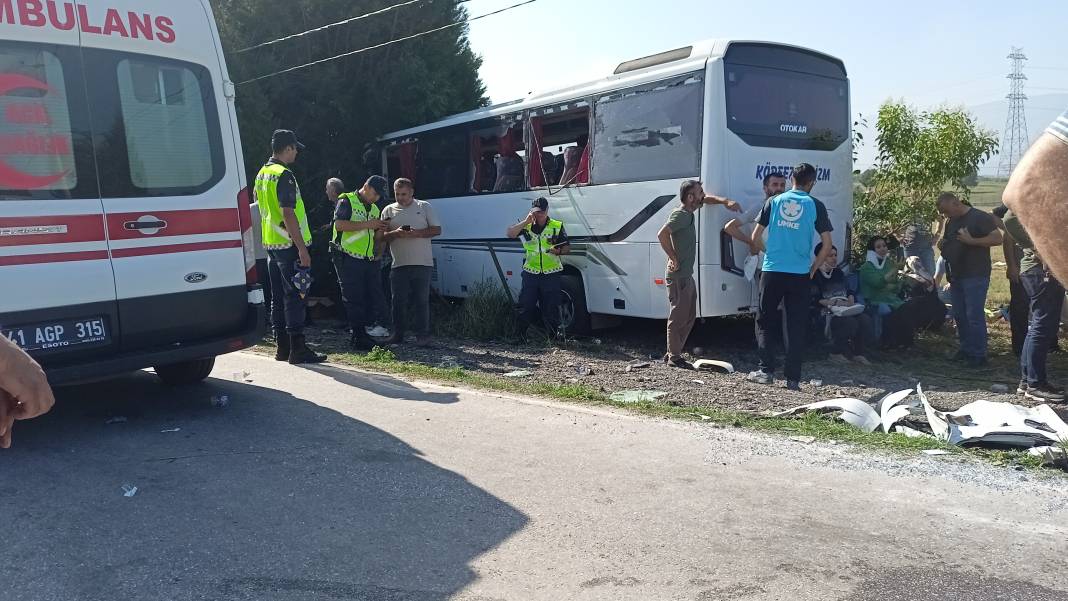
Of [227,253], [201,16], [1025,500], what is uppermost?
[201,16]

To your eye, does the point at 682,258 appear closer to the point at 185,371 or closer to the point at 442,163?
the point at 185,371

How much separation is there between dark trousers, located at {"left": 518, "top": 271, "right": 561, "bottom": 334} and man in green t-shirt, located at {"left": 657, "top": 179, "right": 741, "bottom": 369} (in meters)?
1.82

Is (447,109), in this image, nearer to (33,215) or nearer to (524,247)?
(524,247)

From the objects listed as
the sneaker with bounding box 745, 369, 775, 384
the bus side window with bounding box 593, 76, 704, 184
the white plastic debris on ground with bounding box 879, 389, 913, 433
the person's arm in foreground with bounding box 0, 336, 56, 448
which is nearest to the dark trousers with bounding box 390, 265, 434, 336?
the bus side window with bounding box 593, 76, 704, 184

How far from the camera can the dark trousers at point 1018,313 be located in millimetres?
8820

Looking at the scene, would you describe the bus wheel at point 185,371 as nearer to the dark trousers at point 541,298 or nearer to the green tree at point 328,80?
the dark trousers at point 541,298

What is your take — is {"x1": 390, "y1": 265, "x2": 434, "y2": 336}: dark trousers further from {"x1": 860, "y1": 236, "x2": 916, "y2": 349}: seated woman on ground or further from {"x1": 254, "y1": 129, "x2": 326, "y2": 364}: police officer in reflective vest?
{"x1": 860, "y1": 236, "x2": 916, "y2": 349}: seated woman on ground

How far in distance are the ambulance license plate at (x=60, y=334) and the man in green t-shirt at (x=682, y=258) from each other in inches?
202

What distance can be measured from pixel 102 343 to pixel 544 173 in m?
6.35

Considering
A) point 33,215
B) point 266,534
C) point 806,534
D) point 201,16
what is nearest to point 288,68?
point 201,16

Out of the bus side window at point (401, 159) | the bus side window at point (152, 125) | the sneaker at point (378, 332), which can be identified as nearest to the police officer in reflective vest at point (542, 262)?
the sneaker at point (378, 332)

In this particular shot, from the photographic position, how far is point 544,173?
10.8m

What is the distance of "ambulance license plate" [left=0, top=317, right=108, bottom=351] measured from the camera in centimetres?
507

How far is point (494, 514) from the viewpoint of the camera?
429 centimetres
